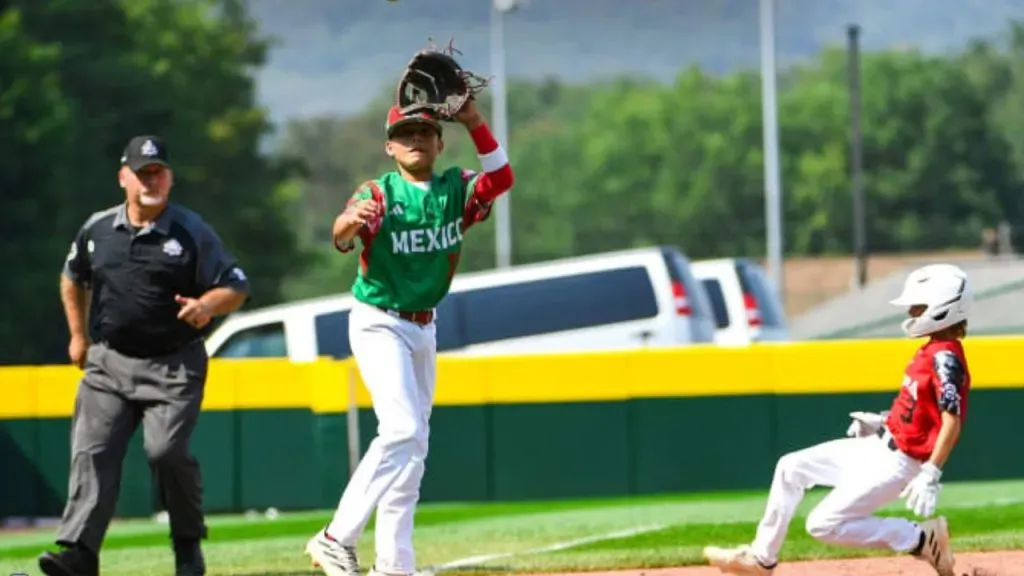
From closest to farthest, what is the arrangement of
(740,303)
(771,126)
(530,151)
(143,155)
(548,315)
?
(143,155) → (548,315) → (740,303) → (771,126) → (530,151)

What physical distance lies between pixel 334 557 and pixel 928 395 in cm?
259

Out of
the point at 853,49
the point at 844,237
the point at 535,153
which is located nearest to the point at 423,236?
the point at 853,49

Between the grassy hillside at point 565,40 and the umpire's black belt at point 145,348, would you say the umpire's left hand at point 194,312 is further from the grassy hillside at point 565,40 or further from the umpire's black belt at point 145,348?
the grassy hillside at point 565,40

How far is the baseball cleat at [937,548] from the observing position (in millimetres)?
9086

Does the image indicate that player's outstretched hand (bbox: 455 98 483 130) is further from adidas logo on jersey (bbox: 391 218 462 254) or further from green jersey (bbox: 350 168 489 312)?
adidas logo on jersey (bbox: 391 218 462 254)

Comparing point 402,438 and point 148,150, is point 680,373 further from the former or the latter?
point 402,438

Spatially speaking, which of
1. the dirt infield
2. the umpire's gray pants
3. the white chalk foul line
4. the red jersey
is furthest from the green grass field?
the red jersey

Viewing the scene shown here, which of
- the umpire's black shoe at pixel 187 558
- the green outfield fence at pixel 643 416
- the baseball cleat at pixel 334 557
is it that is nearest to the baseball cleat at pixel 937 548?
the baseball cleat at pixel 334 557

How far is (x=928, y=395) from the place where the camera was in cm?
894

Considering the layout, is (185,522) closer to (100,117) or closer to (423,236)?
(423,236)

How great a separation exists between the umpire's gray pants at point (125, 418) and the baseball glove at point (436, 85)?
1.71 m

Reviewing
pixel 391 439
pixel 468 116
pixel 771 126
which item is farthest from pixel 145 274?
pixel 771 126

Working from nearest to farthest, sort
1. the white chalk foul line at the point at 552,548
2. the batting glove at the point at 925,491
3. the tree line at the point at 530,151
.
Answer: the batting glove at the point at 925,491
the white chalk foul line at the point at 552,548
the tree line at the point at 530,151

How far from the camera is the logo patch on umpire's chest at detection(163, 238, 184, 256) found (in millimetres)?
10125
